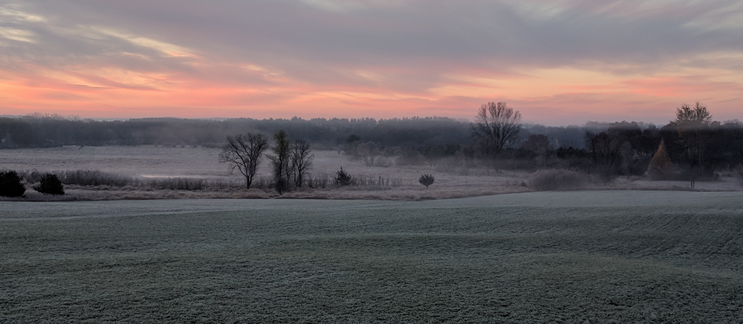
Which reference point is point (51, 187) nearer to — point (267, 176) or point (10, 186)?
Result: point (10, 186)

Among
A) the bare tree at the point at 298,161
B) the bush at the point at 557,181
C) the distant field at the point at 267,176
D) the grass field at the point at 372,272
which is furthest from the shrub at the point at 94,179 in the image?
the bush at the point at 557,181

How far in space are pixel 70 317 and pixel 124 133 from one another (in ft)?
440

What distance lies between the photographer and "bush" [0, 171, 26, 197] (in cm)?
2628

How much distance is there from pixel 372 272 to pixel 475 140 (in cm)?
8810

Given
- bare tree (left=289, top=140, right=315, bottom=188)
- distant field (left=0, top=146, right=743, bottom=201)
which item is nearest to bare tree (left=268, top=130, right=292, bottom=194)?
bare tree (left=289, top=140, right=315, bottom=188)

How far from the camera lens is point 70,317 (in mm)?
5773

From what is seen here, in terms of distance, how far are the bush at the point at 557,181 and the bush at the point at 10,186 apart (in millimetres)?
38133

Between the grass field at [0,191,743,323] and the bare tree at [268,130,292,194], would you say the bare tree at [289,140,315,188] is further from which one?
the grass field at [0,191,743,323]

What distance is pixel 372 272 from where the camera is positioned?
8086 mm

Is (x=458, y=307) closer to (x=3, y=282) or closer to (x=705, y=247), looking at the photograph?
(x=3, y=282)

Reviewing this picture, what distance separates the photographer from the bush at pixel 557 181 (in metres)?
43.7

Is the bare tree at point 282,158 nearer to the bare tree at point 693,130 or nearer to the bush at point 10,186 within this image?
the bush at point 10,186

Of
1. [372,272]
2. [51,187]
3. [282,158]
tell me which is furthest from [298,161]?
[372,272]

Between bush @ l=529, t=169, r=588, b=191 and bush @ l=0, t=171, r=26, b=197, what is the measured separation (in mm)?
38133
